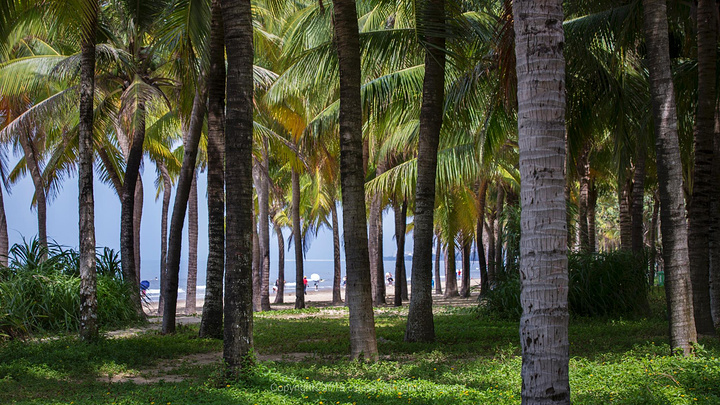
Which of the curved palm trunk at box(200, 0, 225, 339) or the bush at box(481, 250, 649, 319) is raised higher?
the curved palm trunk at box(200, 0, 225, 339)

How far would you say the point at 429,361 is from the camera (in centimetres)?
970

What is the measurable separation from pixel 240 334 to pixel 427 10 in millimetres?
7016

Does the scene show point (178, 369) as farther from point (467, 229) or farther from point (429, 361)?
point (467, 229)

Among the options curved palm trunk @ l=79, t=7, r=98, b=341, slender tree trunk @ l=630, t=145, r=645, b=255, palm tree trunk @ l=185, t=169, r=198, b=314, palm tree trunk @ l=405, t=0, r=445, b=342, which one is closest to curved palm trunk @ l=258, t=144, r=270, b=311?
palm tree trunk @ l=185, t=169, r=198, b=314

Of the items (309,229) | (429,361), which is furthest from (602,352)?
(309,229)

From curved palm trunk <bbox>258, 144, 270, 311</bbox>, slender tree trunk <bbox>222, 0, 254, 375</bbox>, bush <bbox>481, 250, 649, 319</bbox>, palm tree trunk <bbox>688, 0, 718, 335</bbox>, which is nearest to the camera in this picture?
slender tree trunk <bbox>222, 0, 254, 375</bbox>

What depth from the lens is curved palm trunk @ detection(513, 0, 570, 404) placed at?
4262 mm

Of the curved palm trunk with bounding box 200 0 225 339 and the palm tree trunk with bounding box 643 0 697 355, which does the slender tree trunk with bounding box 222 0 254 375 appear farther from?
the palm tree trunk with bounding box 643 0 697 355

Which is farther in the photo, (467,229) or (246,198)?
(467,229)

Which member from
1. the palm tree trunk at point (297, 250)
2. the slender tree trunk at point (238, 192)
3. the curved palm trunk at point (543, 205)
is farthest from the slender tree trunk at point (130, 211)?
the curved palm trunk at point (543, 205)

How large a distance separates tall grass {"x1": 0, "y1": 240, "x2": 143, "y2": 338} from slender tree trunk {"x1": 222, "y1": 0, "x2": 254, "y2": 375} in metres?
6.07

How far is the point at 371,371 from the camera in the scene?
877 centimetres

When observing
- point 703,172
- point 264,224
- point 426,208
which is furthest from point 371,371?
point 264,224

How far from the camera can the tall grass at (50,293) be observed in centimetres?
1267
